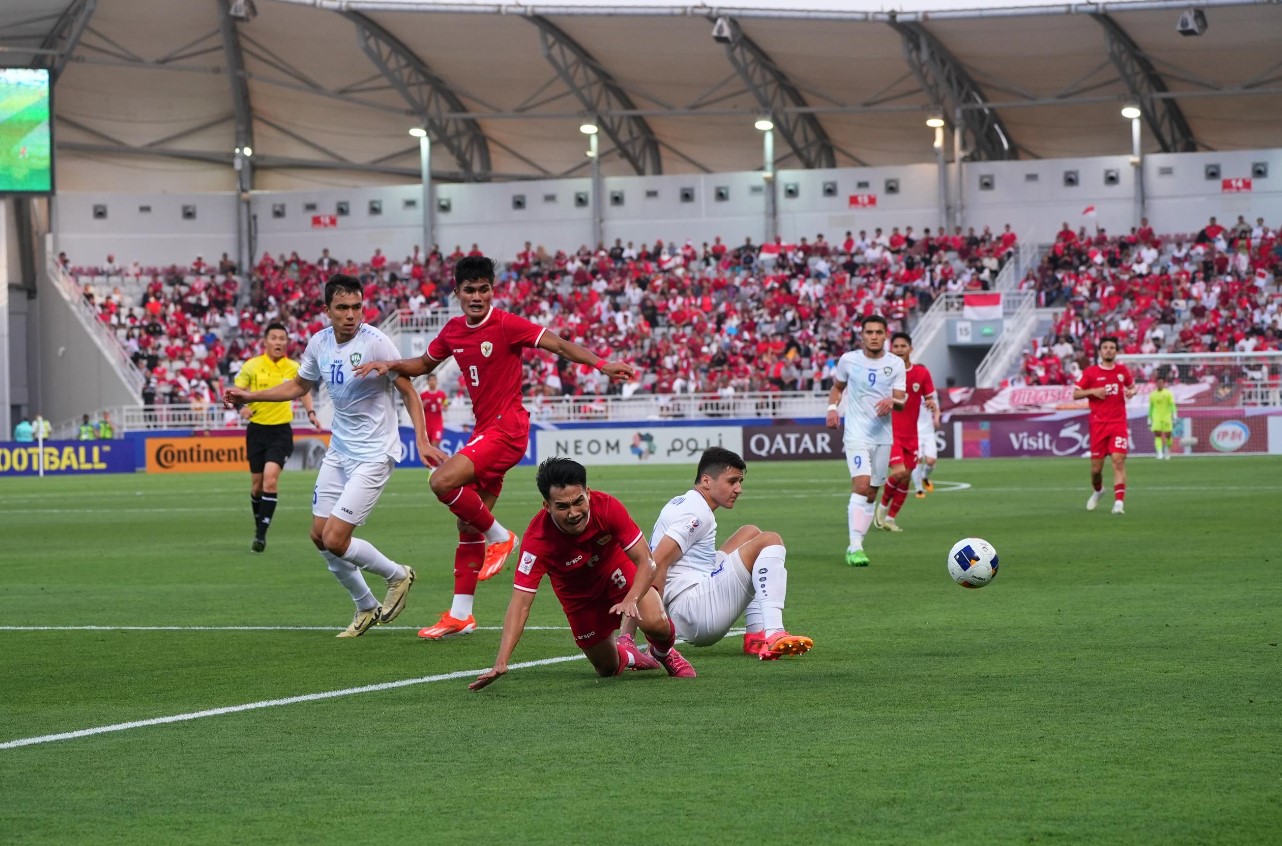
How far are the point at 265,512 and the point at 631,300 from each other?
128 feet

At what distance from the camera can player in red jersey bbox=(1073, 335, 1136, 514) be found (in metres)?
22.6

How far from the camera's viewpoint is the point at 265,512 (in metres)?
18.9

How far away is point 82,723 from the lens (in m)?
7.64

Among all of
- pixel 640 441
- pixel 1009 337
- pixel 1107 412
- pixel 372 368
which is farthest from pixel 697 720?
pixel 1009 337

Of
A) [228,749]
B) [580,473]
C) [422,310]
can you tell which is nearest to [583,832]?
[228,749]

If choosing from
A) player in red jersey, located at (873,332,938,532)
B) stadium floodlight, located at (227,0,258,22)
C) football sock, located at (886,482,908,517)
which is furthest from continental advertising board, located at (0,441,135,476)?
football sock, located at (886,482,908,517)

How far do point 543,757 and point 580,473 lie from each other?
1.78 metres

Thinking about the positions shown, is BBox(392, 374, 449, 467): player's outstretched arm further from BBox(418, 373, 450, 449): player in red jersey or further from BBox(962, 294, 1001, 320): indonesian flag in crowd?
BBox(962, 294, 1001, 320): indonesian flag in crowd

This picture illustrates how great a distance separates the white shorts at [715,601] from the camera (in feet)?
30.2

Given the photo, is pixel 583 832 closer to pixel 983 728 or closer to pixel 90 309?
pixel 983 728

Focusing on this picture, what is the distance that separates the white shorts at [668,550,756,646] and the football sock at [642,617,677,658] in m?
0.58

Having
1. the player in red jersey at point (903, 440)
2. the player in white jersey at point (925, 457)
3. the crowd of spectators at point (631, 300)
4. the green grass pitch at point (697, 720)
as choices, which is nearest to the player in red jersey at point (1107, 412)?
the player in red jersey at point (903, 440)

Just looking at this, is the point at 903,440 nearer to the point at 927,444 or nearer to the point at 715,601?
the point at 927,444

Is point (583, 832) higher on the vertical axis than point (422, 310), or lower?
lower
